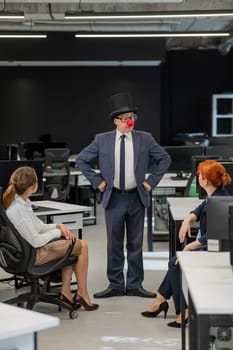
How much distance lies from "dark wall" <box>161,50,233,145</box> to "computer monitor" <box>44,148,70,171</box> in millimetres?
6162

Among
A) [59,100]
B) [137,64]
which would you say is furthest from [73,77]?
[137,64]

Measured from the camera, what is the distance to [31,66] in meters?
15.3

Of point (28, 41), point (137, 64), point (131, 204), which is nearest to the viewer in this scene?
point (131, 204)

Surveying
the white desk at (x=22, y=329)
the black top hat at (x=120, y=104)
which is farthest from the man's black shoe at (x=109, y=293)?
the white desk at (x=22, y=329)

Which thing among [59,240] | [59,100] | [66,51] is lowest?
[59,240]

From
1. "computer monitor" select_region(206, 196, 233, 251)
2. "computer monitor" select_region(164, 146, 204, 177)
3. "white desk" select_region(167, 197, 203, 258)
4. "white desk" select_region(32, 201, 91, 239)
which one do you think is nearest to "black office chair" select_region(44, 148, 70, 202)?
"computer monitor" select_region(164, 146, 204, 177)

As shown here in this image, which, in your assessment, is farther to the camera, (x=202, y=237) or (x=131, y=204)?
(x=131, y=204)

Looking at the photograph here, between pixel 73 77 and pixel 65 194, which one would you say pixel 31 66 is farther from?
pixel 65 194

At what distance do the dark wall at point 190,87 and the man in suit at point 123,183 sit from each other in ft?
34.3

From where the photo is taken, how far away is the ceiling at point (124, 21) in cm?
1158

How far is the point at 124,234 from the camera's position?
20.2 feet

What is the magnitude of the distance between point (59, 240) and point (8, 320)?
2.87 metres

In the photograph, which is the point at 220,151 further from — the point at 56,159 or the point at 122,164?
the point at 122,164

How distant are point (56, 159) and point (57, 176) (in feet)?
1.15
